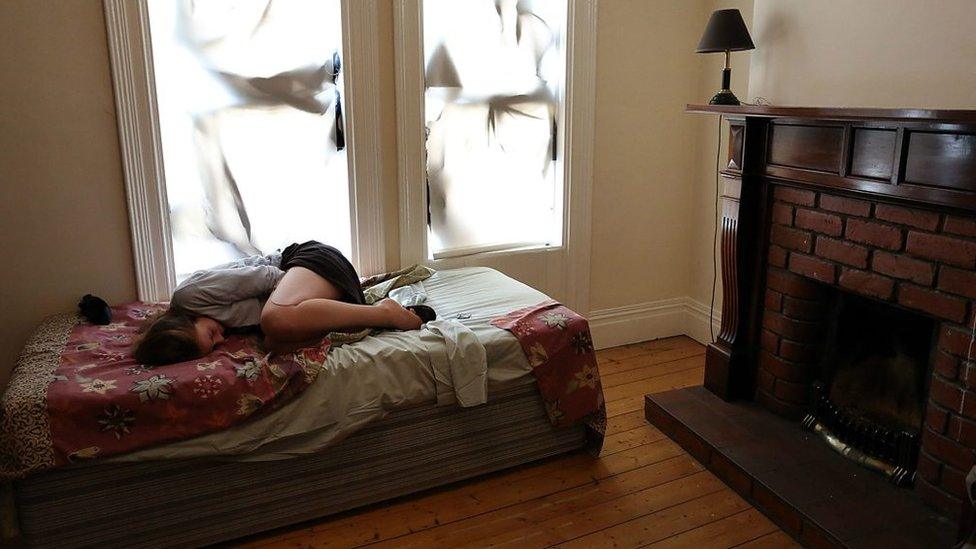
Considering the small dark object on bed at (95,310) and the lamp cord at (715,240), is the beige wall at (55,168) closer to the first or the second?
the small dark object on bed at (95,310)

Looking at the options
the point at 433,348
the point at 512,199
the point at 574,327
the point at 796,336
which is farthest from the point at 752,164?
the point at 433,348

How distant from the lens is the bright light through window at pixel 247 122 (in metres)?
2.74

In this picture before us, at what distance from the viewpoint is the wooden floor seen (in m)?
2.21

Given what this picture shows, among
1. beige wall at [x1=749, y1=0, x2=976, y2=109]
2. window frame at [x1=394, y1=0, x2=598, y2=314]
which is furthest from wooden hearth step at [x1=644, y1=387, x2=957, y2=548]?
beige wall at [x1=749, y1=0, x2=976, y2=109]

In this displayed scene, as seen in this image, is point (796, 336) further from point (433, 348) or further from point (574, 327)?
point (433, 348)

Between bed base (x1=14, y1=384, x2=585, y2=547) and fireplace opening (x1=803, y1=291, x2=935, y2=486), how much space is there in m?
0.95

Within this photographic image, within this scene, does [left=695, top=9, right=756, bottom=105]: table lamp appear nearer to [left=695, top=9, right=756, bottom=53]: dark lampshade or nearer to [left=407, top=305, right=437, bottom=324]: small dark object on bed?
[left=695, top=9, right=756, bottom=53]: dark lampshade

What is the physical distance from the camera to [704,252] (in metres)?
3.77

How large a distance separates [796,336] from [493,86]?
5.62ft

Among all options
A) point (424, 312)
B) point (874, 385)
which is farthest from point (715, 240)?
point (424, 312)

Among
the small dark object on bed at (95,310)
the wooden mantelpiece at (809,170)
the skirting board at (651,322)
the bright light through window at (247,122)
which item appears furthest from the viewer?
the skirting board at (651,322)

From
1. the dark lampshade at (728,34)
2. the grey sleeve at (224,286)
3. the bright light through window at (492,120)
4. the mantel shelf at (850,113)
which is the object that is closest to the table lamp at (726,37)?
the dark lampshade at (728,34)

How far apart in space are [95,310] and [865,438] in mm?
2800

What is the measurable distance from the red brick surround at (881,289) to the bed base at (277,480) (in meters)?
0.88
